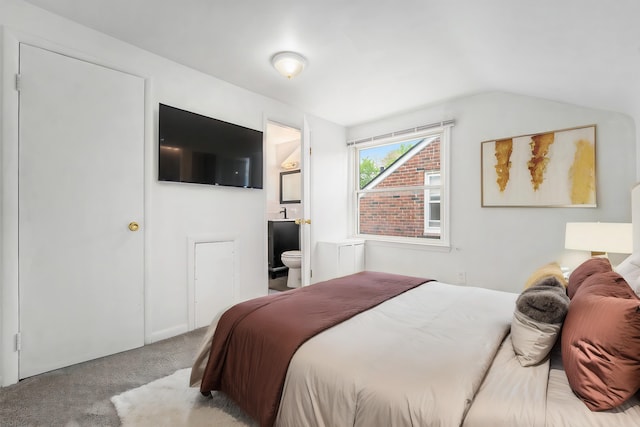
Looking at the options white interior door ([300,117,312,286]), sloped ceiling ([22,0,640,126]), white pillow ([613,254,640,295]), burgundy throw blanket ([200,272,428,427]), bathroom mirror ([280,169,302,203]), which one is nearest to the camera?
burgundy throw blanket ([200,272,428,427])

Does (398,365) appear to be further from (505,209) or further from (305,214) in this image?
(505,209)

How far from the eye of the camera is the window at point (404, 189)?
389cm

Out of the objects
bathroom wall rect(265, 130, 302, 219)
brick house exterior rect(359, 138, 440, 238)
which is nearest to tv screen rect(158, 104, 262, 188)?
brick house exterior rect(359, 138, 440, 238)

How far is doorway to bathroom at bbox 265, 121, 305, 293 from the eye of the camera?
16.5 feet

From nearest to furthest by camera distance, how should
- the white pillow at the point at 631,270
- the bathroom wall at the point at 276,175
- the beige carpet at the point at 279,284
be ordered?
the white pillow at the point at 631,270
the beige carpet at the point at 279,284
the bathroom wall at the point at 276,175

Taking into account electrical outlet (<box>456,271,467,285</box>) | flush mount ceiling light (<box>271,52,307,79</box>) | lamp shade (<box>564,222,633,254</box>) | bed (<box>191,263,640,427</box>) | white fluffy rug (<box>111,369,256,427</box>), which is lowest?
white fluffy rug (<box>111,369,256,427</box>)

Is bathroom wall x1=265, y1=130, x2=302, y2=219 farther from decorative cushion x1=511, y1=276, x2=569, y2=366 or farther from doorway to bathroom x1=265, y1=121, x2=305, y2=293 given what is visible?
decorative cushion x1=511, y1=276, x2=569, y2=366

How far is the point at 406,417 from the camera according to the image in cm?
102

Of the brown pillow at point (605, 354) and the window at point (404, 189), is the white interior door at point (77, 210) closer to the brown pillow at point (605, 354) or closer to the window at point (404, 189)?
the brown pillow at point (605, 354)

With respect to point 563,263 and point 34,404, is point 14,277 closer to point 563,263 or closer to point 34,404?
point 34,404

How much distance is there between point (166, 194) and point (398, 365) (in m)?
2.39

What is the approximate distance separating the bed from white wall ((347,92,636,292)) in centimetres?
148

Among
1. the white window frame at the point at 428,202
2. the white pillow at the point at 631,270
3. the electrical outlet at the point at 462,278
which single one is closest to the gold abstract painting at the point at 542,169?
the white window frame at the point at 428,202

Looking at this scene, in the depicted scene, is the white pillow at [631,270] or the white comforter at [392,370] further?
the white pillow at [631,270]
